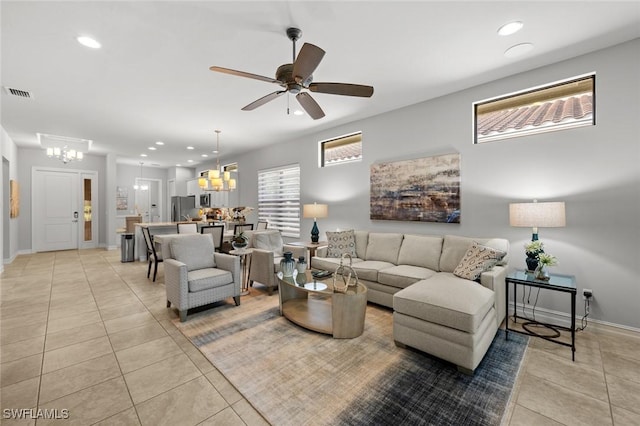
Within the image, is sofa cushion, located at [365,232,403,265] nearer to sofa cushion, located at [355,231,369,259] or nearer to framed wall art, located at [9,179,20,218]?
sofa cushion, located at [355,231,369,259]

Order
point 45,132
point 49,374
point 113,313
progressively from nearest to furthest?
1. point 49,374
2. point 113,313
3. point 45,132

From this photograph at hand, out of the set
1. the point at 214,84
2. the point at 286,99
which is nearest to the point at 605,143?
the point at 286,99

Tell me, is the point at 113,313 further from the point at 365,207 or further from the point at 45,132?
the point at 45,132

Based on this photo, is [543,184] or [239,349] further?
[543,184]

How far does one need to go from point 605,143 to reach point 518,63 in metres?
1.24

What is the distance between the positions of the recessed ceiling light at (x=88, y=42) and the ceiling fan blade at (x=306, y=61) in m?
2.09

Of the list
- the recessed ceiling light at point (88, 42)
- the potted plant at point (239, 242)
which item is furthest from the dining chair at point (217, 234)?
the recessed ceiling light at point (88, 42)

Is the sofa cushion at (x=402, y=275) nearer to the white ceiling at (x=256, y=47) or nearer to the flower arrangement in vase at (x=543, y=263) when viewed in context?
the flower arrangement in vase at (x=543, y=263)

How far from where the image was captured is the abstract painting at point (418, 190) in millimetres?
3879

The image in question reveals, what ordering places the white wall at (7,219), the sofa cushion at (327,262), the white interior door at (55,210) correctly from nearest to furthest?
the sofa cushion at (327,262) < the white wall at (7,219) < the white interior door at (55,210)

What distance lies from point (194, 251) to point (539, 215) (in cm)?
405

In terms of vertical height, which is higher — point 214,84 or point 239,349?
point 214,84

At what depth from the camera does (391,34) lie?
8.38 feet

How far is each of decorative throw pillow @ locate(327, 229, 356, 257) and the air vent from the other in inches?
187
